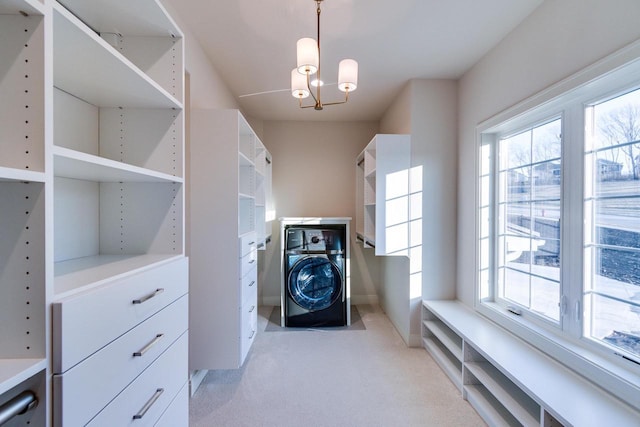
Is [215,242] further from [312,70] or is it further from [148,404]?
[312,70]

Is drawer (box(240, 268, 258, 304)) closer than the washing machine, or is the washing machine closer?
drawer (box(240, 268, 258, 304))

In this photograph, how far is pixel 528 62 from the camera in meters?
1.87

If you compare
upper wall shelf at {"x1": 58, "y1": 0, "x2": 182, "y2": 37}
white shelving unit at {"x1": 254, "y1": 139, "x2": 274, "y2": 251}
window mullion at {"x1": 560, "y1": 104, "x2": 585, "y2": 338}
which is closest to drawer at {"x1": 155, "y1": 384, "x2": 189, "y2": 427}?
upper wall shelf at {"x1": 58, "y1": 0, "x2": 182, "y2": 37}

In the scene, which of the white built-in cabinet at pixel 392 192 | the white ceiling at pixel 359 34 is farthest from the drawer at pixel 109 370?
the white built-in cabinet at pixel 392 192

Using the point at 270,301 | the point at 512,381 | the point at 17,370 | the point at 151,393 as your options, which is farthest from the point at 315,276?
the point at 17,370

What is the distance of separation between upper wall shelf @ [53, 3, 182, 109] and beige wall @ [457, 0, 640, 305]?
2.04m

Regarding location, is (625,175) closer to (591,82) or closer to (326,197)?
(591,82)

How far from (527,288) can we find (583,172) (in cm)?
89

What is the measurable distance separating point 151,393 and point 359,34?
238cm

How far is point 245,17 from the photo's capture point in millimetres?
1897

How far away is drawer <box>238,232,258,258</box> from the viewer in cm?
208

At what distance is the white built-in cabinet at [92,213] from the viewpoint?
2.17 feet

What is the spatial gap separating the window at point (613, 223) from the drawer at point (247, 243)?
6.85 ft

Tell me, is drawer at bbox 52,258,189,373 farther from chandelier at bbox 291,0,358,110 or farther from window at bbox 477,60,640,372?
window at bbox 477,60,640,372
